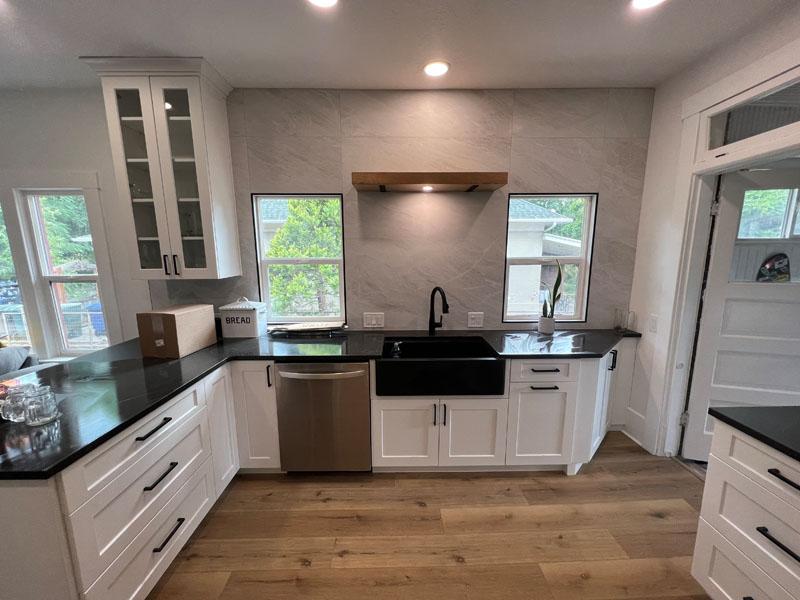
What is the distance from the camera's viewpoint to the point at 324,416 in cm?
200

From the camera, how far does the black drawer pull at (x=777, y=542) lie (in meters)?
0.97

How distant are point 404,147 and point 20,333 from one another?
3519 millimetres

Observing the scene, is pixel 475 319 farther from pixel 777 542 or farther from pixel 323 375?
pixel 777 542

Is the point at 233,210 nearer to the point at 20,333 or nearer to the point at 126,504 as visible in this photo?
the point at 126,504

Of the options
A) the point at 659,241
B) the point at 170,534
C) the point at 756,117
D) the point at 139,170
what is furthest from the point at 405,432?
the point at 756,117

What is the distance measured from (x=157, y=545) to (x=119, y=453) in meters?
0.53

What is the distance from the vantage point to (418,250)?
8.11 feet

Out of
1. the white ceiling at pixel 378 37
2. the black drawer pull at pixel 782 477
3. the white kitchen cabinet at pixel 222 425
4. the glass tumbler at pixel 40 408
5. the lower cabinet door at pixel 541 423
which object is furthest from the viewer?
the lower cabinet door at pixel 541 423

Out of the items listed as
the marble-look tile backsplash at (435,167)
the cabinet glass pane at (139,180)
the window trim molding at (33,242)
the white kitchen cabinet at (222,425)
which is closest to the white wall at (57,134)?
the window trim molding at (33,242)

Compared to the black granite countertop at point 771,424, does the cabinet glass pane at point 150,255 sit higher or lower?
higher

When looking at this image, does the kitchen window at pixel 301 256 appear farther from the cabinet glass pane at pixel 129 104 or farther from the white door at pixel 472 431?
the white door at pixel 472 431

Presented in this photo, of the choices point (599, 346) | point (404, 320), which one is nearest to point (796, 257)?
point (599, 346)

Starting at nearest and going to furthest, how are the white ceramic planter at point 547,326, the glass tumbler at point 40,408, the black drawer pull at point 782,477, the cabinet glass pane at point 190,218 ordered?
the black drawer pull at point 782,477 → the glass tumbler at point 40,408 → the cabinet glass pane at point 190,218 → the white ceramic planter at point 547,326

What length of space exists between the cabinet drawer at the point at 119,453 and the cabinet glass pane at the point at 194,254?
98 centimetres
